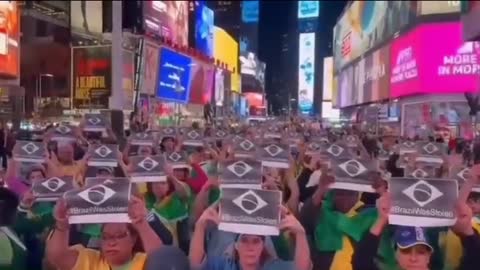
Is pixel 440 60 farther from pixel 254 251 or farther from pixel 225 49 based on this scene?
pixel 225 49

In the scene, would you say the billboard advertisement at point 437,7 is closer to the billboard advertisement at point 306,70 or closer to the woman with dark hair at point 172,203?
the woman with dark hair at point 172,203

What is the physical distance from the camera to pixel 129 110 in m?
22.2

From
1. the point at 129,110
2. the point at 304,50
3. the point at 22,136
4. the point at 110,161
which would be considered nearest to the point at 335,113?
the point at 304,50

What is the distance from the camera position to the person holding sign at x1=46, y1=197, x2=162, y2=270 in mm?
4059

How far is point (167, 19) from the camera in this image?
124 feet

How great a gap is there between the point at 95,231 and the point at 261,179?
152 centimetres

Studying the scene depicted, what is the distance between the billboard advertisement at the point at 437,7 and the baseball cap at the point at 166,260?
88.2 feet

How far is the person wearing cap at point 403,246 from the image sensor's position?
3979 millimetres

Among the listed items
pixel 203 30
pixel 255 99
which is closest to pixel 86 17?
pixel 203 30

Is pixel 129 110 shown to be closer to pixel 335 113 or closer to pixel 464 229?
pixel 464 229

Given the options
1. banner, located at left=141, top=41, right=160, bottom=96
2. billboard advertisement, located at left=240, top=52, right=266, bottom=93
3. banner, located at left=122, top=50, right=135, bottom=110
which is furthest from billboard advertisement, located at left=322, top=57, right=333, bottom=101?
banner, located at left=122, top=50, right=135, bottom=110

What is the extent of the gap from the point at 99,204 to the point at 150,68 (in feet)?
83.8

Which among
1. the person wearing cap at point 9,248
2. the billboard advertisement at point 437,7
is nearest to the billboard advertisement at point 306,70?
the billboard advertisement at point 437,7

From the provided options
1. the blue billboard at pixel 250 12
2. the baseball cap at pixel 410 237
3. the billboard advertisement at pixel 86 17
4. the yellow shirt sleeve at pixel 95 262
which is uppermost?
the blue billboard at pixel 250 12
